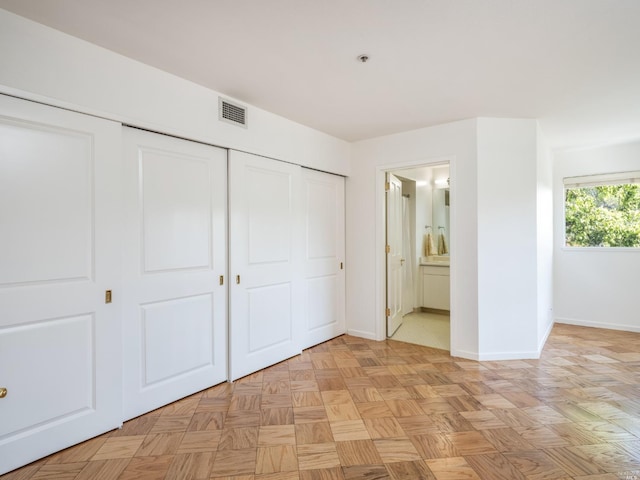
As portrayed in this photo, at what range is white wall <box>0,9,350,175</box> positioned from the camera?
190 centimetres

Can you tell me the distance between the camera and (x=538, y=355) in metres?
3.62

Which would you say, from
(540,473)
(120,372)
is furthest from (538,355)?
(120,372)

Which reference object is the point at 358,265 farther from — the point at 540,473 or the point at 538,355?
the point at 540,473

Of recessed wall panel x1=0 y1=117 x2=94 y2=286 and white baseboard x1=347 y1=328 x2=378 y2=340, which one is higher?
recessed wall panel x1=0 y1=117 x2=94 y2=286

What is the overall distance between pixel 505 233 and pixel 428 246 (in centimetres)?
257

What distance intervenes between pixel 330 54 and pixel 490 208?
233 centimetres

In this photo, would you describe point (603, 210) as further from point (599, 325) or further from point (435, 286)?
point (435, 286)

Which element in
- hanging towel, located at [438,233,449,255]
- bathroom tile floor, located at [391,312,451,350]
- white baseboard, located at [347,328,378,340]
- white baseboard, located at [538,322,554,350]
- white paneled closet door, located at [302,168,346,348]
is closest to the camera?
white baseboard, located at [538,322,554,350]

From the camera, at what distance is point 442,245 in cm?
645

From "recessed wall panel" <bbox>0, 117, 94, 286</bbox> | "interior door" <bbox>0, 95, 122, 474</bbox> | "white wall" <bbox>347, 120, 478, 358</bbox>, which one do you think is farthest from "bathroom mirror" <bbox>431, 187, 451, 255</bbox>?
"recessed wall panel" <bbox>0, 117, 94, 286</bbox>

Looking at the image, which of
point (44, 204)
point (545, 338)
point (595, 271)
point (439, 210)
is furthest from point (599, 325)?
point (44, 204)

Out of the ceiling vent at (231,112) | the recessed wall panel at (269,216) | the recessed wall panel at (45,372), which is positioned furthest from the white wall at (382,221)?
the recessed wall panel at (45,372)

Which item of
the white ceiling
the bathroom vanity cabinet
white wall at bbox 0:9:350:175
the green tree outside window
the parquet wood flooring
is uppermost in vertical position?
the white ceiling

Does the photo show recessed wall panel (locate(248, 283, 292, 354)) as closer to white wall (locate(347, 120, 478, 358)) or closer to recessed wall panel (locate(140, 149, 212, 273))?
recessed wall panel (locate(140, 149, 212, 273))
